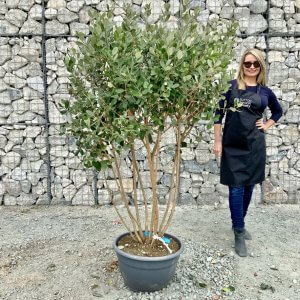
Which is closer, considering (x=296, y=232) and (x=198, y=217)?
(x=296, y=232)

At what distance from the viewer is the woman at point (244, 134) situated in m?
3.22

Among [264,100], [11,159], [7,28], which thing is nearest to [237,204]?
[264,100]

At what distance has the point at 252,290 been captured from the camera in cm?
287

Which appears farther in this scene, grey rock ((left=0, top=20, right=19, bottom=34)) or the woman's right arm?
grey rock ((left=0, top=20, right=19, bottom=34))

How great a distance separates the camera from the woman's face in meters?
3.19

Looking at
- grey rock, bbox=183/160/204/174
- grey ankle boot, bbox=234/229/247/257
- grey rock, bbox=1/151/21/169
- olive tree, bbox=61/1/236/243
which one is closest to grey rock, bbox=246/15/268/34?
grey rock, bbox=183/160/204/174

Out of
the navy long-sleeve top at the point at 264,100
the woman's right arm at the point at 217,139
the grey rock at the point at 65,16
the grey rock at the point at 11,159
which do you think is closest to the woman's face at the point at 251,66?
the navy long-sleeve top at the point at 264,100

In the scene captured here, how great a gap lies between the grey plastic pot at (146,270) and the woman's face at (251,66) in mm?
1584

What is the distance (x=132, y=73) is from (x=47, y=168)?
2741 millimetres

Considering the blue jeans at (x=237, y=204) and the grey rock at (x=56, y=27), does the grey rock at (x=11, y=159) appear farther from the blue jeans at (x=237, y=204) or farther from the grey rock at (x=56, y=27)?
the blue jeans at (x=237, y=204)

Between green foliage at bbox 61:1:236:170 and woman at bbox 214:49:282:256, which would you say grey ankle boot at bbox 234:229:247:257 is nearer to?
woman at bbox 214:49:282:256

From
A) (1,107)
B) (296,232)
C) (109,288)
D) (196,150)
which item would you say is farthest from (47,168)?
(296,232)

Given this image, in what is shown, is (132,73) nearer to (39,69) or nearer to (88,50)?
(88,50)

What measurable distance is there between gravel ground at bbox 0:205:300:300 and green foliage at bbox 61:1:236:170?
1023 mm
